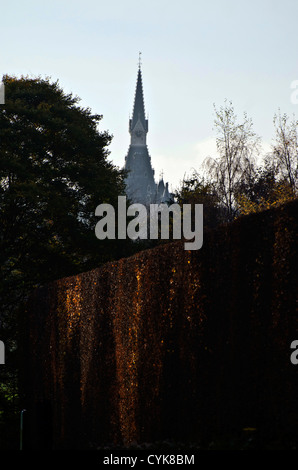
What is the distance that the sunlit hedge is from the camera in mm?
5562

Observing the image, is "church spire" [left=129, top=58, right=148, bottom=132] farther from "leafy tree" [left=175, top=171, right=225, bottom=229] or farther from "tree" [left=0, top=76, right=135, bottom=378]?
"tree" [left=0, top=76, right=135, bottom=378]

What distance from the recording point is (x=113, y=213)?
928 inches

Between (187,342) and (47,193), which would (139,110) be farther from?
(187,342)

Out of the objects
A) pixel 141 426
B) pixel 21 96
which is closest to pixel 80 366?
pixel 141 426

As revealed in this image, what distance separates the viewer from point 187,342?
738 centimetres

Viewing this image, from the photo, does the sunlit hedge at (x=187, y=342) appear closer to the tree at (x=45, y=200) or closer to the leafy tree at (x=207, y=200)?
the tree at (x=45, y=200)

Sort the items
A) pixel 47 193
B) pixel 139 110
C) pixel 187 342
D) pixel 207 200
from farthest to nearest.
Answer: pixel 139 110 < pixel 207 200 < pixel 47 193 < pixel 187 342

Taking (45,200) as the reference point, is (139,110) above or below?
above

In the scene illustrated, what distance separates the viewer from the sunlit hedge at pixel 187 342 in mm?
5562

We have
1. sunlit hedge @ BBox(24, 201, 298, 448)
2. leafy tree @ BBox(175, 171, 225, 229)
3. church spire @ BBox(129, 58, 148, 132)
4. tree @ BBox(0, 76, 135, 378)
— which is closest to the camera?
sunlit hedge @ BBox(24, 201, 298, 448)

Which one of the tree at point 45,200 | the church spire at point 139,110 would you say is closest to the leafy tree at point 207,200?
the tree at point 45,200

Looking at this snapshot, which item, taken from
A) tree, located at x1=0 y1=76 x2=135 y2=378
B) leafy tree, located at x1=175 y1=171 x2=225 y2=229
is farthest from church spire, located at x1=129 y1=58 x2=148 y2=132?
tree, located at x1=0 y1=76 x2=135 y2=378

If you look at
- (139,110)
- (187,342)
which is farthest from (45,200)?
(139,110)
